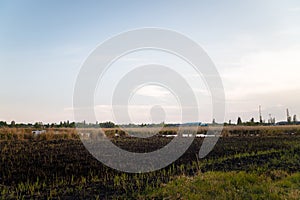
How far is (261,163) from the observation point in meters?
11.1

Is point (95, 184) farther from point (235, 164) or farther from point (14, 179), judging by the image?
point (235, 164)

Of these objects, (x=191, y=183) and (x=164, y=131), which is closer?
(x=191, y=183)

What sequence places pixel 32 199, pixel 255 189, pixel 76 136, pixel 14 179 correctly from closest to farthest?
pixel 32 199 → pixel 255 189 → pixel 14 179 → pixel 76 136

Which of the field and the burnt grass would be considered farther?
the burnt grass

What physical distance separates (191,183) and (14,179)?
495 centimetres

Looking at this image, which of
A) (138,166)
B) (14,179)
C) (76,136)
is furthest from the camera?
(76,136)

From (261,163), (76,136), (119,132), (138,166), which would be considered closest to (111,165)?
(138,166)

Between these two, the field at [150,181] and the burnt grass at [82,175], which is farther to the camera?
the burnt grass at [82,175]

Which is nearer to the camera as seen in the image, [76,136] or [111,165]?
[111,165]

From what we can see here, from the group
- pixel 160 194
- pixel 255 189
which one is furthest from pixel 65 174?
pixel 255 189

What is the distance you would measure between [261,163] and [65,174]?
6.66 metres

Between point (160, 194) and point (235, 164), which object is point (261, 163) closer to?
point (235, 164)

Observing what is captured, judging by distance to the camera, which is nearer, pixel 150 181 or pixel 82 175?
pixel 150 181

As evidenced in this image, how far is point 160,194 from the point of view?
6.84m
